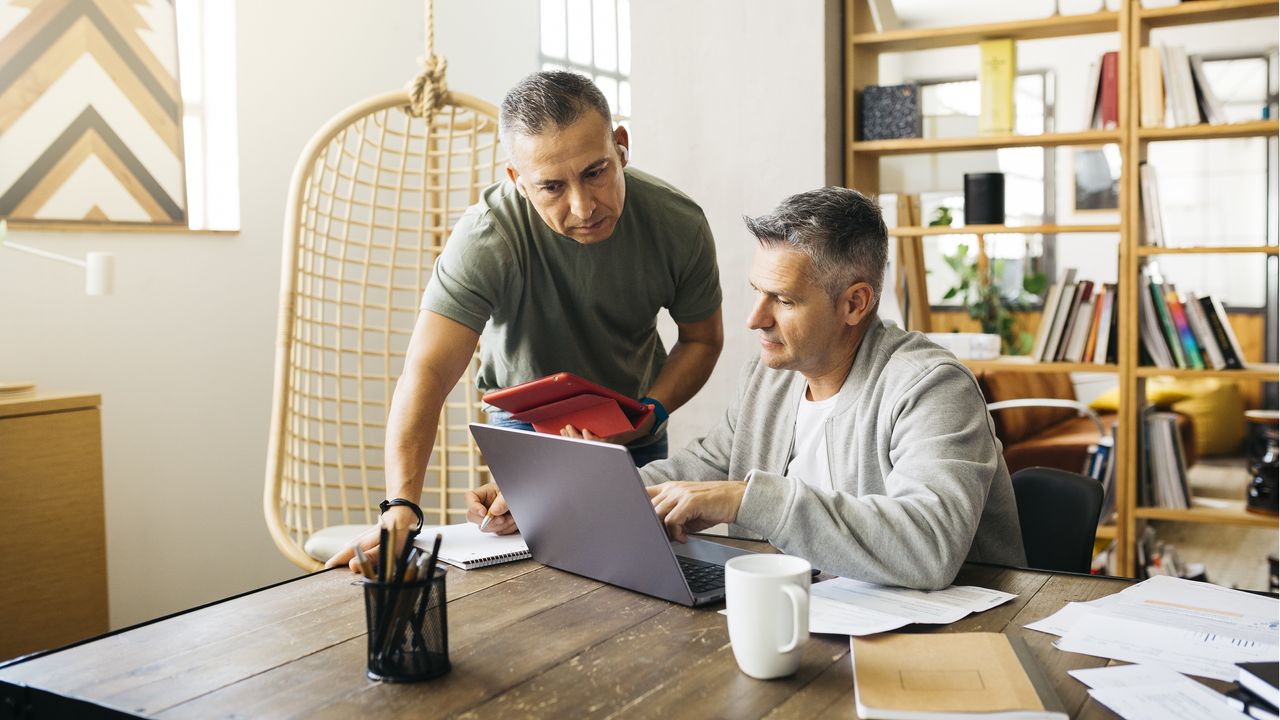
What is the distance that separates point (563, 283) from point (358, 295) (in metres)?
1.60

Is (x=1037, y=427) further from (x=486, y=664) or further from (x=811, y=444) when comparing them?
(x=486, y=664)

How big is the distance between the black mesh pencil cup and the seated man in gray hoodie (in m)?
0.37

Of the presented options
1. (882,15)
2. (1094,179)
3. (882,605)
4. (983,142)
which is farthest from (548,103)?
(1094,179)

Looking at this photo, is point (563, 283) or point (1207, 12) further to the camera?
point (1207, 12)

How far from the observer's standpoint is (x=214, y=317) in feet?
10.5

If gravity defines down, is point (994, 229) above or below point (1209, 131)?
below

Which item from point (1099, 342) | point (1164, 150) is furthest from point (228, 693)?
point (1164, 150)

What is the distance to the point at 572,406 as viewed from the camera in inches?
62.1

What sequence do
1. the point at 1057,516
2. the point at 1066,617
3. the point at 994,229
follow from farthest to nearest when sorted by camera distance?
the point at 994,229 → the point at 1057,516 → the point at 1066,617

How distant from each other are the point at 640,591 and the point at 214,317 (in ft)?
7.62

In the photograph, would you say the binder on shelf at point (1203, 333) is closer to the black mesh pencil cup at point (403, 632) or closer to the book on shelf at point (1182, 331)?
the book on shelf at point (1182, 331)

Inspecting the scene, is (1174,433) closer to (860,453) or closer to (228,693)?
(860,453)

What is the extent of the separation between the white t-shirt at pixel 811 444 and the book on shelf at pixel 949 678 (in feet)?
1.75

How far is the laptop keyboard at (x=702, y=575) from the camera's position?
4.19ft
